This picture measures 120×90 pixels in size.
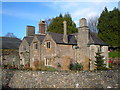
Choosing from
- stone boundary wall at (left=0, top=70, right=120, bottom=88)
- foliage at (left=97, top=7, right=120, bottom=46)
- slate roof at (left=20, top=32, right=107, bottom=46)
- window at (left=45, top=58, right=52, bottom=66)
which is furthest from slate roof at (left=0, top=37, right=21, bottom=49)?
stone boundary wall at (left=0, top=70, right=120, bottom=88)

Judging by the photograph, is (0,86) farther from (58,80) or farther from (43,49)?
(43,49)

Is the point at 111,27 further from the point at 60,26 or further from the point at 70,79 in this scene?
the point at 70,79

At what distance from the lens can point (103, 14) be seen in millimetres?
43625

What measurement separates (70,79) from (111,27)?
23.3 meters

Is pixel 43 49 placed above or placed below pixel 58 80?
above

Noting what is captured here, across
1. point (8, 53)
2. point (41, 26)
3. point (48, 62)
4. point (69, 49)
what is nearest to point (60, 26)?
point (41, 26)

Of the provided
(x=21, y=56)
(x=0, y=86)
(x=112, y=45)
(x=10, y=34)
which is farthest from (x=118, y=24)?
(x=10, y=34)

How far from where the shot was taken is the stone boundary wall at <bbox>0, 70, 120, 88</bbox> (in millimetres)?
17219

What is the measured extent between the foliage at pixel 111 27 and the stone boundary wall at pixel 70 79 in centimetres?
1904

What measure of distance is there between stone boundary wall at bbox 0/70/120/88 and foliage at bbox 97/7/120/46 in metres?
19.0

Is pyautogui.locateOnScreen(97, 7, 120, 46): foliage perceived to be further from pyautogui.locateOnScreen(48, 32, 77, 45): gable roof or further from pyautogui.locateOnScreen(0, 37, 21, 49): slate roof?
pyautogui.locateOnScreen(0, 37, 21, 49): slate roof

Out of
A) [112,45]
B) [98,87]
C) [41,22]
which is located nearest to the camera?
[98,87]

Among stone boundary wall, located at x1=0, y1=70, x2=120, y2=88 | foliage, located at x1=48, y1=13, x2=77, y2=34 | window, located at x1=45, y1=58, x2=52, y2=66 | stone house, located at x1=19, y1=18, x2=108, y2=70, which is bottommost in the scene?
stone boundary wall, located at x1=0, y1=70, x2=120, y2=88

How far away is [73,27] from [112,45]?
53.5ft
